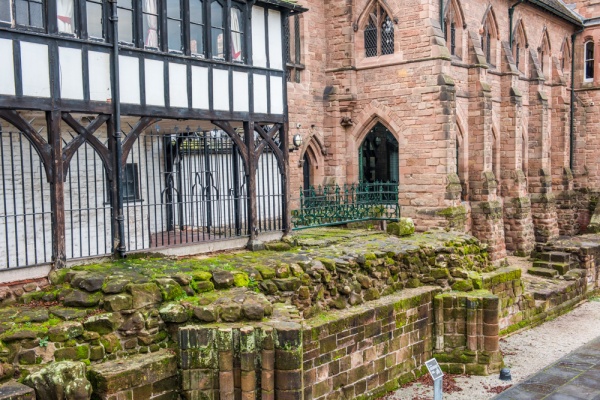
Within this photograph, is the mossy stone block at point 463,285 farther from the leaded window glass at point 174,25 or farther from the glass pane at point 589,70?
the glass pane at point 589,70

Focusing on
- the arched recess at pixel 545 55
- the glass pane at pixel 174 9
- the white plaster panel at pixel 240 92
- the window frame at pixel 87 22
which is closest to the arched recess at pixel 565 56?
the arched recess at pixel 545 55

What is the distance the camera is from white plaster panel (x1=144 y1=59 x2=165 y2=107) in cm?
1166

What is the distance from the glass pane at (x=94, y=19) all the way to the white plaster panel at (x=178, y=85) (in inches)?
59.4

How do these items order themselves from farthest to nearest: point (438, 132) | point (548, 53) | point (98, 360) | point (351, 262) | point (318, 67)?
point (548, 53), point (318, 67), point (438, 132), point (351, 262), point (98, 360)

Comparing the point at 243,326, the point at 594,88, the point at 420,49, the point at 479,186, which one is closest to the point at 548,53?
the point at 594,88

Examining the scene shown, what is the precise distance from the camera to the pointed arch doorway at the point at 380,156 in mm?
25469

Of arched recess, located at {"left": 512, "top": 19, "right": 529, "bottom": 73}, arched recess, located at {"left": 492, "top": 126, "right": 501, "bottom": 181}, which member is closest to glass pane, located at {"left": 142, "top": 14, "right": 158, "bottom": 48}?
arched recess, located at {"left": 492, "top": 126, "right": 501, "bottom": 181}

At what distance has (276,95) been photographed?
46.6ft

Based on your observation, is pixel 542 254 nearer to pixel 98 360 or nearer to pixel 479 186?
pixel 479 186

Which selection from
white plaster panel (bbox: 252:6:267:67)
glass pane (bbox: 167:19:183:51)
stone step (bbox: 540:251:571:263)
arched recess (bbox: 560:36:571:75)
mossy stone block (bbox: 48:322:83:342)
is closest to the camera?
mossy stone block (bbox: 48:322:83:342)

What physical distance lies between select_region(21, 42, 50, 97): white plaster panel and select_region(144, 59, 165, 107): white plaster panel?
6.44ft

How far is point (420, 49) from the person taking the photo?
20.4 m

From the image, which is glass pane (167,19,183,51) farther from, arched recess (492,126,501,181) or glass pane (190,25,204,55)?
arched recess (492,126,501,181)

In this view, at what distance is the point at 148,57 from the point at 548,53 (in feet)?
78.9
